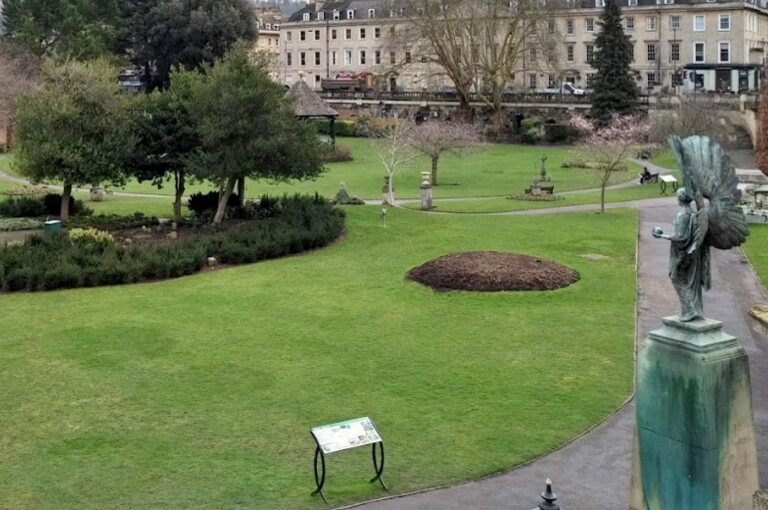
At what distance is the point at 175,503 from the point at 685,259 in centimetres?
681

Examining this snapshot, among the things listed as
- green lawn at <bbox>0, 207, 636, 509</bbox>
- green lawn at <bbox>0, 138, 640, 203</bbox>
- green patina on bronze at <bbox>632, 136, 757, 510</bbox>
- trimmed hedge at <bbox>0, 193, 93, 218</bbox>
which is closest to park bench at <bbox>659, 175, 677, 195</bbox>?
green lawn at <bbox>0, 138, 640, 203</bbox>

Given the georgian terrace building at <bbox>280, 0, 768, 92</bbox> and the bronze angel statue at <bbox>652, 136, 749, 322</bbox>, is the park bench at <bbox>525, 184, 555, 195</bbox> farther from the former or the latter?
the bronze angel statue at <bbox>652, 136, 749, 322</bbox>

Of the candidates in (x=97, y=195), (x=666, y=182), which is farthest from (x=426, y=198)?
(x=97, y=195)

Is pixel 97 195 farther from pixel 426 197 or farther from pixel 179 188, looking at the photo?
pixel 426 197

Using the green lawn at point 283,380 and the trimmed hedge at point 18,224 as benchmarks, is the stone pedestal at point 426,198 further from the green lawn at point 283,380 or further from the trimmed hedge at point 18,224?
the trimmed hedge at point 18,224

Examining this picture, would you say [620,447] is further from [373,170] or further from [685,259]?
[373,170]

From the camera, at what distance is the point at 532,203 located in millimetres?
41031

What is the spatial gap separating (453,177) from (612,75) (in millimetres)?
22106

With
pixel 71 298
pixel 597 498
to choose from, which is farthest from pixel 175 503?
pixel 71 298

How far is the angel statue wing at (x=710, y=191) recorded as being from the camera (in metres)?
9.02

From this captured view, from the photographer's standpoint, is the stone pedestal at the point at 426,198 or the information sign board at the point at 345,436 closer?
the information sign board at the point at 345,436

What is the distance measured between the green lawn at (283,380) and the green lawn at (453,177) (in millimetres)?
18620

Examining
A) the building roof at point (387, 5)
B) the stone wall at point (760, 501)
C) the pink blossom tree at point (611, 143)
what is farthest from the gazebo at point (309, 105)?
the stone wall at point (760, 501)

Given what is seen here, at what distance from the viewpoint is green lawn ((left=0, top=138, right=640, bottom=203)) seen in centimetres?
4672
